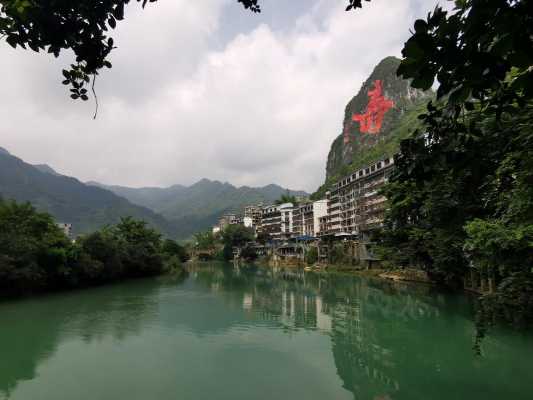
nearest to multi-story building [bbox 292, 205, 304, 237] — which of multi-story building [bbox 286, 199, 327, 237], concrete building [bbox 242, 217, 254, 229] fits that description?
multi-story building [bbox 286, 199, 327, 237]

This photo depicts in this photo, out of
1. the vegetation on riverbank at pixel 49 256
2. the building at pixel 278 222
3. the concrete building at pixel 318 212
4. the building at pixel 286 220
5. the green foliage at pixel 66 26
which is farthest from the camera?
the building at pixel 278 222

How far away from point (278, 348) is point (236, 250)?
6281 centimetres

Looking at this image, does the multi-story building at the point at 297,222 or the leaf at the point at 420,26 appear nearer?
the leaf at the point at 420,26

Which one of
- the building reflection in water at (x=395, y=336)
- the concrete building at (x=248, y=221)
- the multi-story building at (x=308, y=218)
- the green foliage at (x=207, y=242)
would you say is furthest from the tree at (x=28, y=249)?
the concrete building at (x=248, y=221)

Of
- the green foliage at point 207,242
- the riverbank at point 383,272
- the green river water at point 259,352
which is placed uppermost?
the green foliage at point 207,242

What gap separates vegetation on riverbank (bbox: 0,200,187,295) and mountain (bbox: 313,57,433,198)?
54.7 metres

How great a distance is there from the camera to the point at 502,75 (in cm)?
122

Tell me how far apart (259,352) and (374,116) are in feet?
259

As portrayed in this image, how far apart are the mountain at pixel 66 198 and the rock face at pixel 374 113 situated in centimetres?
8065

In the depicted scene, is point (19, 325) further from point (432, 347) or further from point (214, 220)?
point (214, 220)

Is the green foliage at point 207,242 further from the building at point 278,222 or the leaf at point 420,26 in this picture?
the leaf at point 420,26

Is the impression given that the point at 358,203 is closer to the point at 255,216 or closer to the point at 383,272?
the point at 383,272

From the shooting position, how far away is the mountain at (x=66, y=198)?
123375 mm

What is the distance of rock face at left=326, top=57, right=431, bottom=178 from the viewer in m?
82.8
